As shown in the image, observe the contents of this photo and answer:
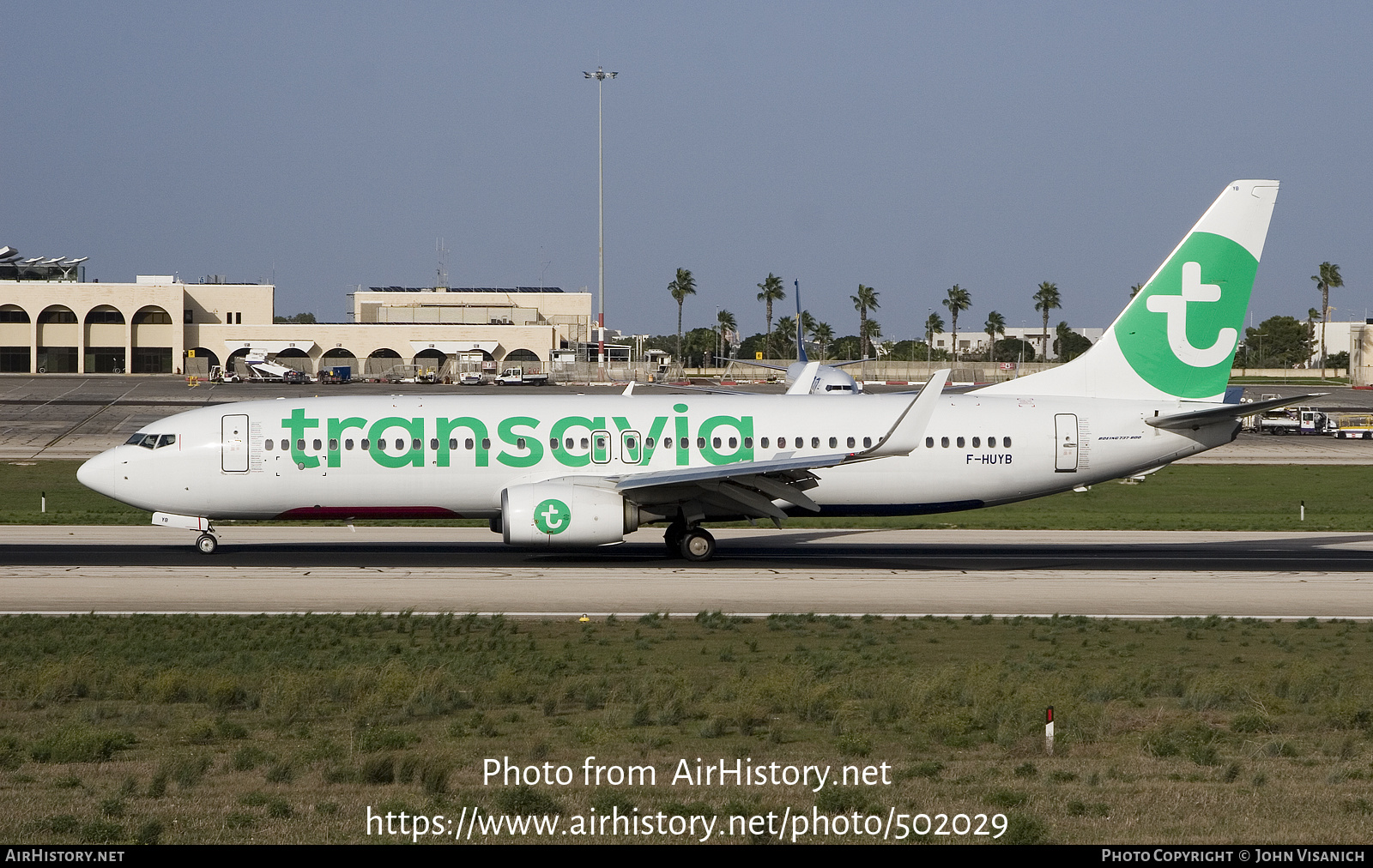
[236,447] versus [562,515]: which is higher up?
[236,447]

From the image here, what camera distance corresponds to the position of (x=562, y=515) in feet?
99.3

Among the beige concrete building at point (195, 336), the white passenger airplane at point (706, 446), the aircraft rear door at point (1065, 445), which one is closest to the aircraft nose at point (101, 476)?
the white passenger airplane at point (706, 446)

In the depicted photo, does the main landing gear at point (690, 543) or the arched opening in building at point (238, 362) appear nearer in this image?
the main landing gear at point (690, 543)

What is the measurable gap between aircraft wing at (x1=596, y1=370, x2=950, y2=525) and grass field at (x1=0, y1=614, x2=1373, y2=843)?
22.7 feet

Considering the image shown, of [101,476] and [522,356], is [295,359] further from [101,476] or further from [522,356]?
[101,476]

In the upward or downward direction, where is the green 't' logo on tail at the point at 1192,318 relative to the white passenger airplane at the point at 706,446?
upward

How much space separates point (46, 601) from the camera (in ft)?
82.1

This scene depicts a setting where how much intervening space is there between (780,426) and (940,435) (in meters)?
4.01

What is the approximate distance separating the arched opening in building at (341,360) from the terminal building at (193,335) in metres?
0.14

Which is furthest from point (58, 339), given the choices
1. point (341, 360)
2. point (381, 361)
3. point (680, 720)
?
point (680, 720)

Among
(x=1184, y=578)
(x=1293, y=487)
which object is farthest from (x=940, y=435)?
(x=1293, y=487)

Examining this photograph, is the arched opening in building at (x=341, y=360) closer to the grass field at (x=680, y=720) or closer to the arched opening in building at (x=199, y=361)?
the arched opening in building at (x=199, y=361)

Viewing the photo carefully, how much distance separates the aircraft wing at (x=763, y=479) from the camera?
97.7 feet

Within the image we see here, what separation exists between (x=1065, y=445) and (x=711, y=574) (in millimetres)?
9936
